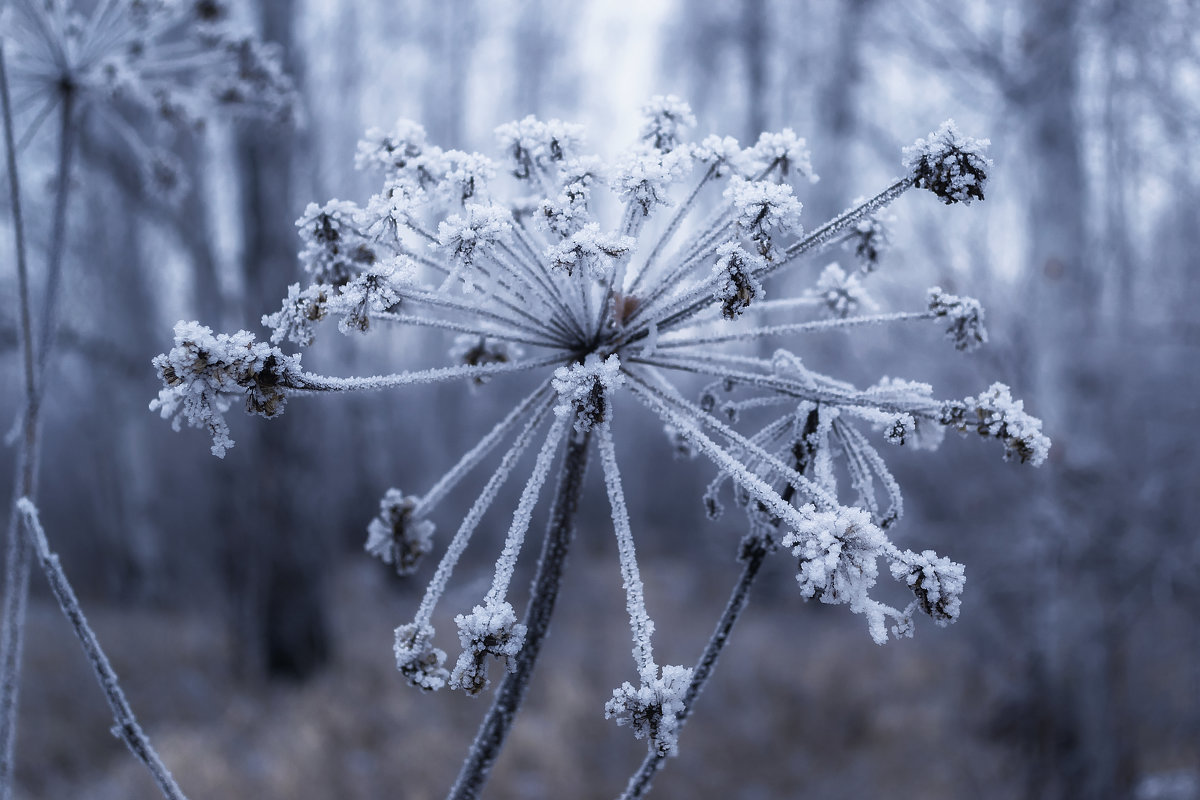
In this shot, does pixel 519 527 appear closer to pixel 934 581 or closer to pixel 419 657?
pixel 419 657

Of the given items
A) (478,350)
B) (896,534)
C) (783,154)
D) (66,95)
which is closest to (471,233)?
(478,350)

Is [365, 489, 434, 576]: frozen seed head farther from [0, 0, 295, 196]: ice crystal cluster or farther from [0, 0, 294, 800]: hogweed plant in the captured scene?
[0, 0, 295, 196]: ice crystal cluster

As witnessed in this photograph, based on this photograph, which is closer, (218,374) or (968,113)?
(218,374)

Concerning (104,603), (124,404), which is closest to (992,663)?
(124,404)

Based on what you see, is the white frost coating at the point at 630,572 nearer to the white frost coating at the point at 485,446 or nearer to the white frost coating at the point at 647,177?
the white frost coating at the point at 485,446

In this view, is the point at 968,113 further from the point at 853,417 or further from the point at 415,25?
the point at 415,25
